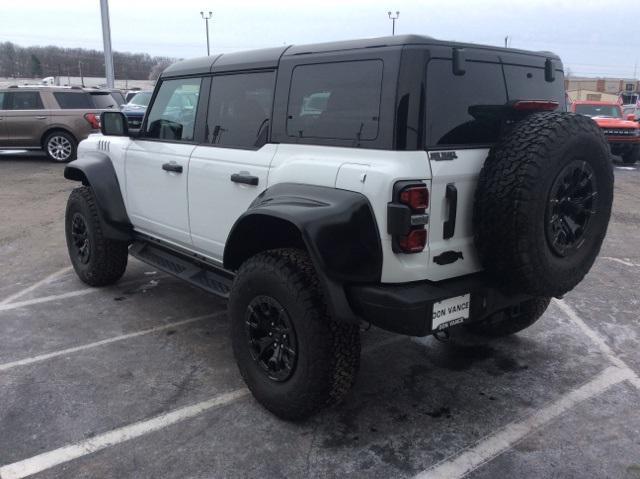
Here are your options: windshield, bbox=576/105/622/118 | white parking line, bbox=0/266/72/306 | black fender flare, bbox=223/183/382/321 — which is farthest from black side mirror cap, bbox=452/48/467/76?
windshield, bbox=576/105/622/118

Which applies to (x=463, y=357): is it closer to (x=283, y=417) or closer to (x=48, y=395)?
(x=283, y=417)

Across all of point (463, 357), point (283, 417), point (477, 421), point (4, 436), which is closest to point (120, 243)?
point (4, 436)

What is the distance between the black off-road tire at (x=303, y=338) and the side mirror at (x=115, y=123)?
6.92 ft

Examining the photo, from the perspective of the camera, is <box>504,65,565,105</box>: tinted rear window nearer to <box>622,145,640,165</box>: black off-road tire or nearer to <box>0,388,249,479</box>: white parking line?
<box>0,388,249,479</box>: white parking line

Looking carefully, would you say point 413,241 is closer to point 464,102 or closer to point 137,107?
point 464,102

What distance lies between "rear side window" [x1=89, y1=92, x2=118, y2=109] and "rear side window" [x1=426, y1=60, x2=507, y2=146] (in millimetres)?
12355

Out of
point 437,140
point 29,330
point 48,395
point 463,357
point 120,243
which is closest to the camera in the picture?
point 437,140

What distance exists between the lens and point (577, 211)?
3.00m

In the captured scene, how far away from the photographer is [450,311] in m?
2.80

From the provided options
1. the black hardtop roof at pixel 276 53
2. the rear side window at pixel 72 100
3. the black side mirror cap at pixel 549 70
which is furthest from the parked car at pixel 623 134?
the black hardtop roof at pixel 276 53

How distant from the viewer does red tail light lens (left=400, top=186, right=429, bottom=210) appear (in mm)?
2617

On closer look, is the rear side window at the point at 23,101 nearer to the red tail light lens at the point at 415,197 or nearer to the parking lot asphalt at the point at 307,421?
the parking lot asphalt at the point at 307,421

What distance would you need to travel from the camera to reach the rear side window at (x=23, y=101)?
13234mm

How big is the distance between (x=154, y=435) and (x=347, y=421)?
101 cm
